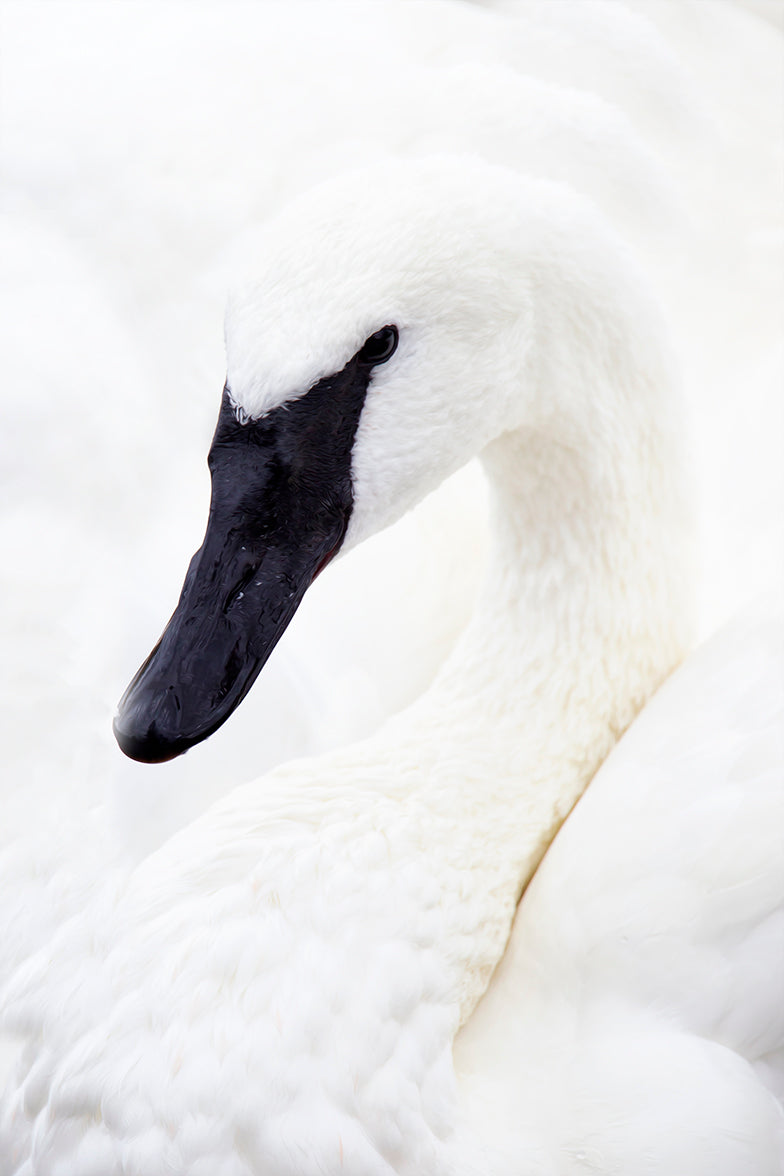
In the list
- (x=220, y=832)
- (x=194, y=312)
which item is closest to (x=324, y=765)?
(x=220, y=832)

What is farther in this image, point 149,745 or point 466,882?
point 466,882

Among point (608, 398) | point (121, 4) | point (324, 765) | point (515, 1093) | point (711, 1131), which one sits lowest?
point (711, 1131)

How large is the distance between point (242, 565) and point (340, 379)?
216 mm

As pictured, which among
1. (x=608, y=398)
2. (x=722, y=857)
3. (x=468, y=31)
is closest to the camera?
(x=722, y=857)

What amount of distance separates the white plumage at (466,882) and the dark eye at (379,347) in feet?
0.07

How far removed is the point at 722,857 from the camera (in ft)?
4.82

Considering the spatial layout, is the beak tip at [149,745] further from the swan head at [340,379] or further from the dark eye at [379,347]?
the dark eye at [379,347]

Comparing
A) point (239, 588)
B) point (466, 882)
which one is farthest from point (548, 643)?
point (239, 588)

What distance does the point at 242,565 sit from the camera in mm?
1366

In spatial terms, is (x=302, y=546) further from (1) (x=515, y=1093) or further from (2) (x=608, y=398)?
(1) (x=515, y=1093)

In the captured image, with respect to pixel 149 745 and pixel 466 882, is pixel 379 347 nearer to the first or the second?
pixel 149 745

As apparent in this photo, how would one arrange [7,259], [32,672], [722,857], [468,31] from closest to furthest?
[722,857] < [32,672] < [7,259] < [468,31]

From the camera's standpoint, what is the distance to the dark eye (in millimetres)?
1335

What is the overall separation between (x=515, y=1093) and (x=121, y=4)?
79.0 inches
